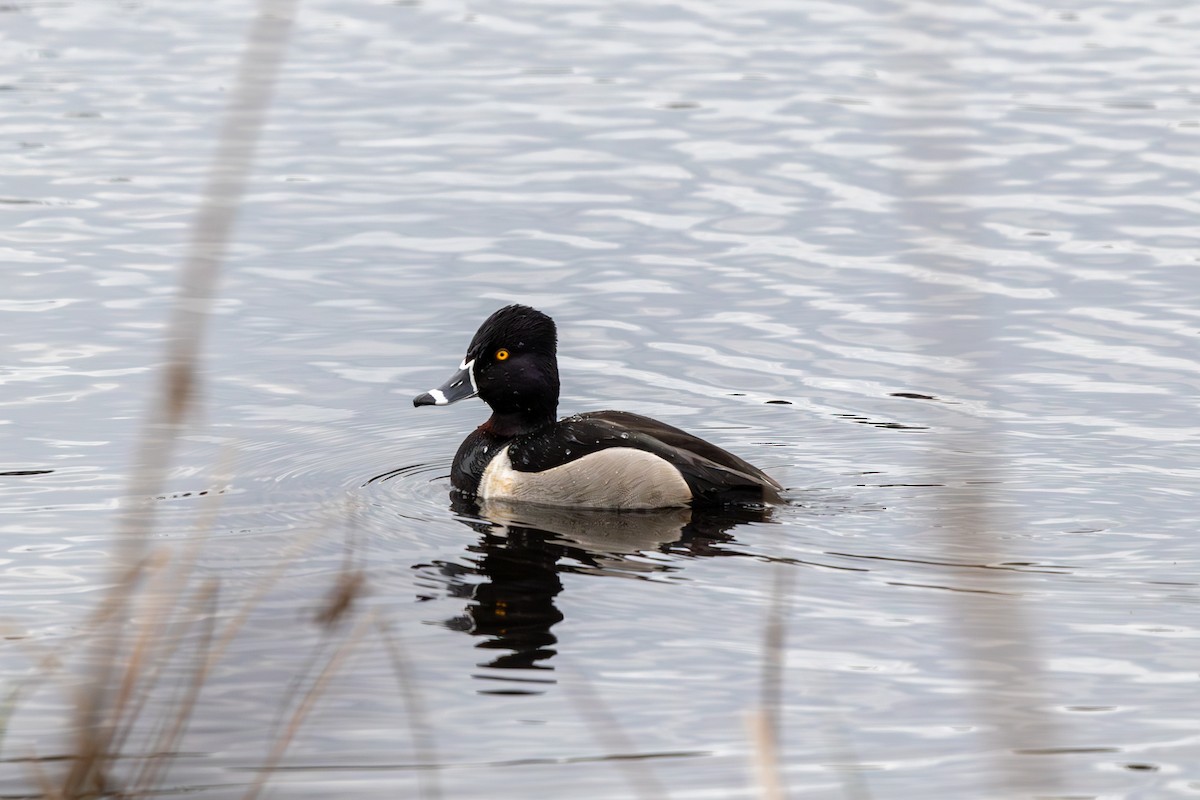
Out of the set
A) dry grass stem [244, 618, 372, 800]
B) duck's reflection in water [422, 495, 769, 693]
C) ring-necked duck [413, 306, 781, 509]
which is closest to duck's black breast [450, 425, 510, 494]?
ring-necked duck [413, 306, 781, 509]

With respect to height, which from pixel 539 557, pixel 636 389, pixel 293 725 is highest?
pixel 293 725

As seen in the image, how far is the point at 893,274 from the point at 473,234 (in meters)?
3.39

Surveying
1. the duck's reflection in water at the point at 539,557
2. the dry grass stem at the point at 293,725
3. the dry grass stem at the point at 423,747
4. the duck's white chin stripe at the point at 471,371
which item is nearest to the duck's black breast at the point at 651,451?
the duck's reflection in water at the point at 539,557

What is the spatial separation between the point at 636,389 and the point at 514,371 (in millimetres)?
1544

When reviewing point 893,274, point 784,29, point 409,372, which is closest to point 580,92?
point 784,29

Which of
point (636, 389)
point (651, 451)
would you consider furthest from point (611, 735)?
point (636, 389)

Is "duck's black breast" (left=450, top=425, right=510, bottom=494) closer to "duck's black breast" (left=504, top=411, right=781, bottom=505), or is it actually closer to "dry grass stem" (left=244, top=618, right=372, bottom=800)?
"duck's black breast" (left=504, top=411, right=781, bottom=505)

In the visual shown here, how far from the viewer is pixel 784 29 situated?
21.6 m

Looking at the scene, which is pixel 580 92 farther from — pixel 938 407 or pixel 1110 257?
pixel 938 407

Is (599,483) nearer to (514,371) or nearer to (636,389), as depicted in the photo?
(514,371)

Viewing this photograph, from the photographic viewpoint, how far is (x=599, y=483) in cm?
926

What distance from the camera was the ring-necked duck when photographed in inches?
358

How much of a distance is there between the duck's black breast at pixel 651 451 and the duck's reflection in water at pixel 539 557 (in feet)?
0.43

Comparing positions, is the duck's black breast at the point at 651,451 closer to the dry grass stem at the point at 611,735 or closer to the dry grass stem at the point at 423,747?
the dry grass stem at the point at 611,735
